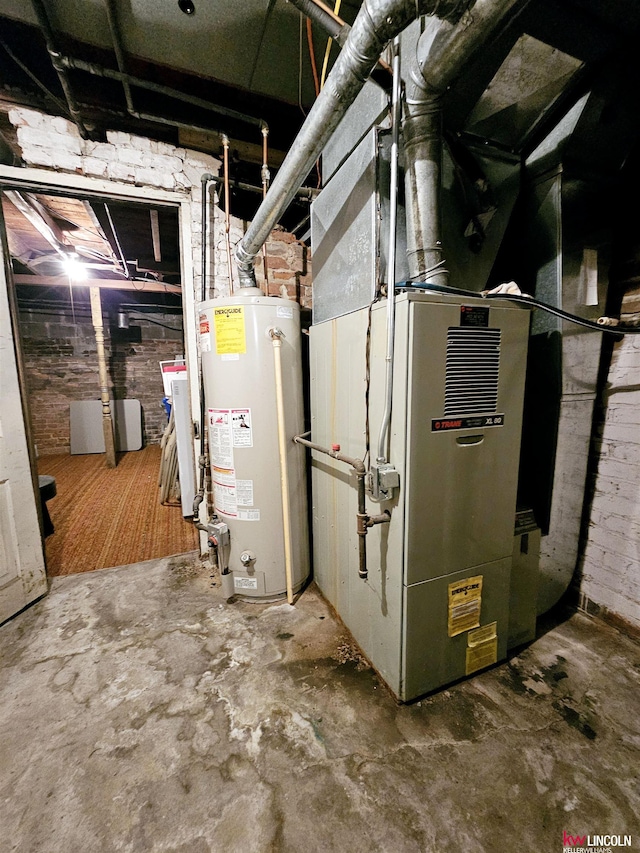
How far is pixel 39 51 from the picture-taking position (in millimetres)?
1700

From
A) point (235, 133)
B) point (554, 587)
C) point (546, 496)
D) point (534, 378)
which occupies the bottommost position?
point (554, 587)

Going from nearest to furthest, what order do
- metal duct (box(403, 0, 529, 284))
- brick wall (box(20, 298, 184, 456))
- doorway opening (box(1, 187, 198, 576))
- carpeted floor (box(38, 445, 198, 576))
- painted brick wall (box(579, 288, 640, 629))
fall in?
metal duct (box(403, 0, 529, 284)) → painted brick wall (box(579, 288, 640, 629)) → carpeted floor (box(38, 445, 198, 576)) → doorway opening (box(1, 187, 198, 576)) → brick wall (box(20, 298, 184, 456))

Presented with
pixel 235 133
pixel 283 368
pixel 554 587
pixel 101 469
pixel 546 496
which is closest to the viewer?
pixel 546 496

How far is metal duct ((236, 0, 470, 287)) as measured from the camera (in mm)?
854

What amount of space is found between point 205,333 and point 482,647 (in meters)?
2.00

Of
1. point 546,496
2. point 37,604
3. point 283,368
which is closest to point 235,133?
point 283,368

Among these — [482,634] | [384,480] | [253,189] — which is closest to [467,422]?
[384,480]

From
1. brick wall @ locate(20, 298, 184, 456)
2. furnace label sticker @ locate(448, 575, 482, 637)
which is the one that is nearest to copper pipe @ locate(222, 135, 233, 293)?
furnace label sticker @ locate(448, 575, 482, 637)

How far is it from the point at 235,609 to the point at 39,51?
3.19 m

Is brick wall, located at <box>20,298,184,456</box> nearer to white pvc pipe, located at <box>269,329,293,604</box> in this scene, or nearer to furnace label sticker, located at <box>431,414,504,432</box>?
white pvc pipe, located at <box>269,329,293,604</box>

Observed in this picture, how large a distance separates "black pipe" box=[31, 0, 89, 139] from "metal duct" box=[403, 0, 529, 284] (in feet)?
5.21

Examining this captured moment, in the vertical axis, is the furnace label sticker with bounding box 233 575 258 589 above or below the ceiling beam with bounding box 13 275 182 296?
below

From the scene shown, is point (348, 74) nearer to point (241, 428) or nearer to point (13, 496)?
point (241, 428)

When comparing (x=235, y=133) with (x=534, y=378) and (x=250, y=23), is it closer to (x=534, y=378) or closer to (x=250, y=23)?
(x=250, y=23)
